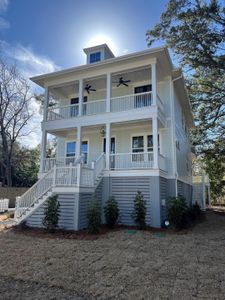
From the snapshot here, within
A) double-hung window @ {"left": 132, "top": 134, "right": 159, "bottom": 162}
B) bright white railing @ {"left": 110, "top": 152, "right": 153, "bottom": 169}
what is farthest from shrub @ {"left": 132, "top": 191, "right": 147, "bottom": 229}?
double-hung window @ {"left": 132, "top": 134, "right": 159, "bottom": 162}

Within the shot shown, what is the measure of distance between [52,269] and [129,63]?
32.3 feet

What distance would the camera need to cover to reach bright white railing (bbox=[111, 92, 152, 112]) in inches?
493

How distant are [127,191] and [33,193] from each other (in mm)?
4302

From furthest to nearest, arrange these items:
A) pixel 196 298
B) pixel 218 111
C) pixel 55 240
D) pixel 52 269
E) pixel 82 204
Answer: pixel 218 111
pixel 82 204
pixel 55 240
pixel 52 269
pixel 196 298

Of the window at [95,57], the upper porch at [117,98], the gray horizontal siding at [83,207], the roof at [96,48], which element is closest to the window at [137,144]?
the upper porch at [117,98]

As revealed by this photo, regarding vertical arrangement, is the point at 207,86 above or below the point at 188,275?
above

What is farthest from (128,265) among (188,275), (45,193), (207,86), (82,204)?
(207,86)

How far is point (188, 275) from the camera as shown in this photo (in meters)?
4.86

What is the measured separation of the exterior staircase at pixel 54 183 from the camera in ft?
32.7

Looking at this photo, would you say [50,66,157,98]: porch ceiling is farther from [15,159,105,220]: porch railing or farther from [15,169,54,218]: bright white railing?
[15,169,54,218]: bright white railing

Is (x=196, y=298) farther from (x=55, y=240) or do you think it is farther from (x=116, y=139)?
(x=116, y=139)

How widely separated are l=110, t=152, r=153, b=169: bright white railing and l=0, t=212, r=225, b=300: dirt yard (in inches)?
158

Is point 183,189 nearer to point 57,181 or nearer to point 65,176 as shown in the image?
point 65,176

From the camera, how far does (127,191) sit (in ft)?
36.5
